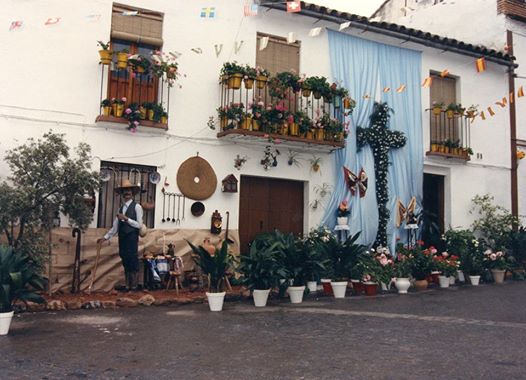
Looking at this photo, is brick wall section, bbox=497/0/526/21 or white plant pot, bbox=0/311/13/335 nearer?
white plant pot, bbox=0/311/13/335

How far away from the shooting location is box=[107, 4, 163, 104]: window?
1026 cm

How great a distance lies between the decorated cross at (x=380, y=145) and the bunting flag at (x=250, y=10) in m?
3.74

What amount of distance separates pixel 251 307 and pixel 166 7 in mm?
6370

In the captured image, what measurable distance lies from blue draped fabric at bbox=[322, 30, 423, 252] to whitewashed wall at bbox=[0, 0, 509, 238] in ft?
1.02

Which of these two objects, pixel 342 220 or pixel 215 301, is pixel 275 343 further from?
pixel 342 220

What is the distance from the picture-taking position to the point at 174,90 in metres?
10.6

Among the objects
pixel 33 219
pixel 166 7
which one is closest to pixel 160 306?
pixel 33 219

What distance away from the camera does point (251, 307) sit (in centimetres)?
866

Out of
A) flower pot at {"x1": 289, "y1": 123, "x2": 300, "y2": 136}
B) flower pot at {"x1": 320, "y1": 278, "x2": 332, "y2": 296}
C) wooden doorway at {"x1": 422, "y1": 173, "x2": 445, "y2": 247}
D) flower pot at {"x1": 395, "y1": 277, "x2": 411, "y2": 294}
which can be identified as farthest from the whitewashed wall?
flower pot at {"x1": 395, "y1": 277, "x2": 411, "y2": 294}

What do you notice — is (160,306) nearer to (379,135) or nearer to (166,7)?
(166,7)

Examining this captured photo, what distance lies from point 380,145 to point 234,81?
13.7 feet

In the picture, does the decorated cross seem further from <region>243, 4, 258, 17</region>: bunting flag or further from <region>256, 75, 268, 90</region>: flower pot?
<region>243, 4, 258, 17</region>: bunting flag

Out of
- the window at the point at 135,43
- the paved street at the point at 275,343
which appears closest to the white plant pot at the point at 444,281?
the paved street at the point at 275,343

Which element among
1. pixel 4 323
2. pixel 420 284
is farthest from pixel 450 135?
pixel 4 323
